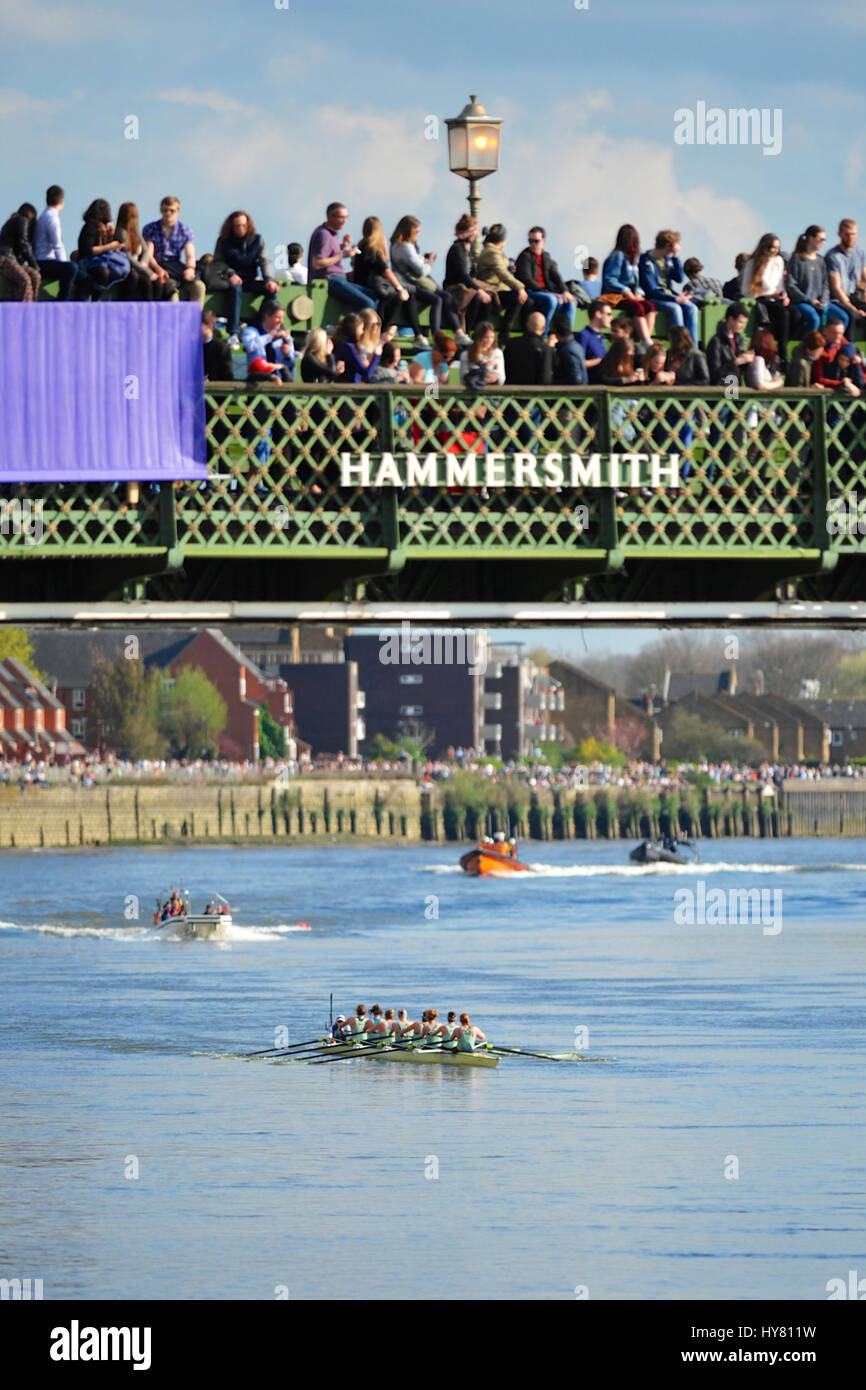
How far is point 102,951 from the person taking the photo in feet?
275

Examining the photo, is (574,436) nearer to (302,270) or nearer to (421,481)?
(421,481)

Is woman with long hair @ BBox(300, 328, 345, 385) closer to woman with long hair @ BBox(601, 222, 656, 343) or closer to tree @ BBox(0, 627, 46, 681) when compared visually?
woman with long hair @ BBox(601, 222, 656, 343)

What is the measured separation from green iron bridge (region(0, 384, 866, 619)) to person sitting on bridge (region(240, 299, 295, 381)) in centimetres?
33

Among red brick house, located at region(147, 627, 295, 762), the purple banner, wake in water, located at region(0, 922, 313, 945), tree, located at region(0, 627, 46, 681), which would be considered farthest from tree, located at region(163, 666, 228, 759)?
the purple banner

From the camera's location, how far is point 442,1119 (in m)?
47.7

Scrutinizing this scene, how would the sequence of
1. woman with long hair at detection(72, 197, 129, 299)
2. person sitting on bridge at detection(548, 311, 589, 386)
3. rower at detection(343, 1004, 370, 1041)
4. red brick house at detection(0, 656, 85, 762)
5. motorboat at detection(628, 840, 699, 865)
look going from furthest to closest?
red brick house at detection(0, 656, 85, 762), motorboat at detection(628, 840, 699, 865), rower at detection(343, 1004, 370, 1041), person sitting on bridge at detection(548, 311, 589, 386), woman with long hair at detection(72, 197, 129, 299)

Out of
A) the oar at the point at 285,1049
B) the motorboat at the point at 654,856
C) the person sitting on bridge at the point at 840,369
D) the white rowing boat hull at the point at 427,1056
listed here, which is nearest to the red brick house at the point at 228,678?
the motorboat at the point at 654,856

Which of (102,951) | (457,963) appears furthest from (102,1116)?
(102,951)

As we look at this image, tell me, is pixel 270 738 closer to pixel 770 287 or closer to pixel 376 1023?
pixel 376 1023

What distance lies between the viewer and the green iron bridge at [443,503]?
83.2 ft

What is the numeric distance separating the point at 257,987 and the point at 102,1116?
24.4 metres

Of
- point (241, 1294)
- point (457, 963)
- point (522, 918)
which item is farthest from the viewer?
point (522, 918)

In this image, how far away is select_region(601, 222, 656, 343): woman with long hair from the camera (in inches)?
992

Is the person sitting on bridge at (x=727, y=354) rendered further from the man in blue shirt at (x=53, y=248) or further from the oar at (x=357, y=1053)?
the oar at (x=357, y=1053)
